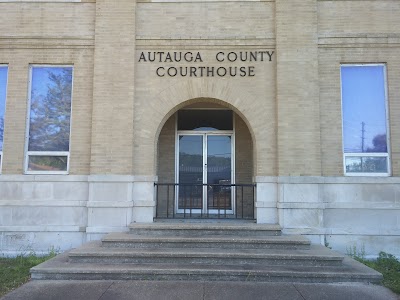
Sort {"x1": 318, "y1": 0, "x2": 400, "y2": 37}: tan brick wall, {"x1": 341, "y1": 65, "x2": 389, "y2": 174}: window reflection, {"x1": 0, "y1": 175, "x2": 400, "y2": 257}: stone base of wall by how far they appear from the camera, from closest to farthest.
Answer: {"x1": 0, "y1": 175, "x2": 400, "y2": 257}: stone base of wall, {"x1": 341, "y1": 65, "x2": 389, "y2": 174}: window reflection, {"x1": 318, "y1": 0, "x2": 400, "y2": 37}: tan brick wall

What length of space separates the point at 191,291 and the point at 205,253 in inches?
42.5

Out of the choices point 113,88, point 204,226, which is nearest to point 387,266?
point 204,226

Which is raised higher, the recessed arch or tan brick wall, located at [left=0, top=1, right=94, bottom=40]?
tan brick wall, located at [left=0, top=1, right=94, bottom=40]

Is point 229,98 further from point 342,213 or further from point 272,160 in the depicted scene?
point 342,213

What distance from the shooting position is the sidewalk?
5.60 m

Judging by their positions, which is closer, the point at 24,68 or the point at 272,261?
the point at 272,261

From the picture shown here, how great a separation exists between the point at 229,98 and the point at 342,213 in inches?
150

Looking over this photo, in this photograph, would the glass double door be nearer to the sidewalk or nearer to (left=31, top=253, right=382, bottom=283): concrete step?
(left=31, top=253, right=382, bottom=283): concrete step

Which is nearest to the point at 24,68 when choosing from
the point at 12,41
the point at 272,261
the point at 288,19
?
the point at 12,41

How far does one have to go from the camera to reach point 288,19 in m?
8.86

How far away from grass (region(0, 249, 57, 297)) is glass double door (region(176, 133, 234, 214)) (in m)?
3.93

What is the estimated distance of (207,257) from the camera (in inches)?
267

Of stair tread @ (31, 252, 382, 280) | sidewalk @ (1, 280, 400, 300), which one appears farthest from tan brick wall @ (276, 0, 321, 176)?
sidewalk @ (1, 280, 400, 300)

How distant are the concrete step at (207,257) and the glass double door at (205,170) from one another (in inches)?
136
